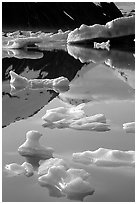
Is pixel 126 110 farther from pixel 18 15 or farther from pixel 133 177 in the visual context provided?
pixel 18 15

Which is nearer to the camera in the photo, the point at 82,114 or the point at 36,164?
the point at 36,164

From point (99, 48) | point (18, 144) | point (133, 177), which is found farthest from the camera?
point (99, 48)

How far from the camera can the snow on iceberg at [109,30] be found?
950cm

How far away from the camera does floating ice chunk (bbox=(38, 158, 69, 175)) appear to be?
242cm

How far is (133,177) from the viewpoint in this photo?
2383 millimetres

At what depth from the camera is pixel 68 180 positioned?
86.8 inches

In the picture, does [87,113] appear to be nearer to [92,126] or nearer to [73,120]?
[73,120]

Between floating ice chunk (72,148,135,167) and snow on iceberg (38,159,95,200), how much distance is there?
21cm

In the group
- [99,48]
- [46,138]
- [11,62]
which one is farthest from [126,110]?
[99,48]

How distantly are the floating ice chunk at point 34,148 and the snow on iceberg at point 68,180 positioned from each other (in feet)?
0.94

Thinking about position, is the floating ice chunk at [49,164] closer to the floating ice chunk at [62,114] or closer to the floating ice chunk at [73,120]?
the floating ice chunk at [73,120]

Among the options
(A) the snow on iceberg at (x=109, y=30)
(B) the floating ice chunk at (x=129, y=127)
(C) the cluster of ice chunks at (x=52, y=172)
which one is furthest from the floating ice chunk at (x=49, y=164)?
(A) the snow on iceberg at (x=109, y=30)

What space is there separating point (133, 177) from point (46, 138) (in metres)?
0.86

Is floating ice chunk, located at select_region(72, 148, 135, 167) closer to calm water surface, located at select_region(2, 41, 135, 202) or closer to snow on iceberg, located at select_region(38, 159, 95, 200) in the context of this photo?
calm water surface, located at select_region(2, 41, 135, 202)
